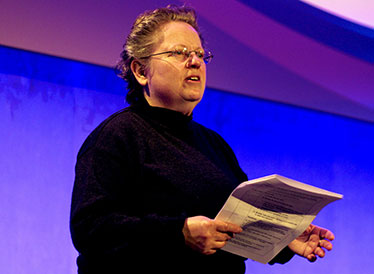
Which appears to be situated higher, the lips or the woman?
the lips

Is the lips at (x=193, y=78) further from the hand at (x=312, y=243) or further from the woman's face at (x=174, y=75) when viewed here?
the hand at (x=312, y=243)

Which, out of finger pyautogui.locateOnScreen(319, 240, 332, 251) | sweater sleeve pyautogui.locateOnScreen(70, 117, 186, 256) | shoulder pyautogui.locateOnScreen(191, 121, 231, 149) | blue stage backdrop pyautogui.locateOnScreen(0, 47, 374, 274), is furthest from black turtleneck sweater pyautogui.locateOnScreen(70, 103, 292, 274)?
blue stage backdrop pyautogui.locateOnScreen(0, 47, 374, 274)

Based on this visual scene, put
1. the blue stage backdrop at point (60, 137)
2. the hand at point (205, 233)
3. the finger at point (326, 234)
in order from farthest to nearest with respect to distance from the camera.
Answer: the blue stage backdrop at point (60, 137)
the finger at point (326, 234)
the hand at point (205, 233)

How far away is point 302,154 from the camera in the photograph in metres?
2.67

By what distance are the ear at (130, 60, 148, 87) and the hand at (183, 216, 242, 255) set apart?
1.57ft

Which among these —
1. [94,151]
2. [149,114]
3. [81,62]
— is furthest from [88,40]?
[94,151]

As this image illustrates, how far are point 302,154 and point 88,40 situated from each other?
141cm

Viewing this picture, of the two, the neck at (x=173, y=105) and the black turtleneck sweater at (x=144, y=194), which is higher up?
the neck at (x=173, y=105)

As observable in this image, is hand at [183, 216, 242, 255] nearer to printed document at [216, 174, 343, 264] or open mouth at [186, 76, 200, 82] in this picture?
printed document at [216, 174, 343, 264]

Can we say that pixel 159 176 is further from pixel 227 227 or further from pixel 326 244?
pixel 326 244

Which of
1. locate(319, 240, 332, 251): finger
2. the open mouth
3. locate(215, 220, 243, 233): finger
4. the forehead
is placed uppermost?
the forehead

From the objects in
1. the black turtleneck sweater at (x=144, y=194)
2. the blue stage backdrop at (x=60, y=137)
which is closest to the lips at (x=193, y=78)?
the black turtleneck sweater at (x=144, y=194)

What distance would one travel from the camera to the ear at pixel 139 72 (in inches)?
51.1

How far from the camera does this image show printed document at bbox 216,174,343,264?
3.16 ft
